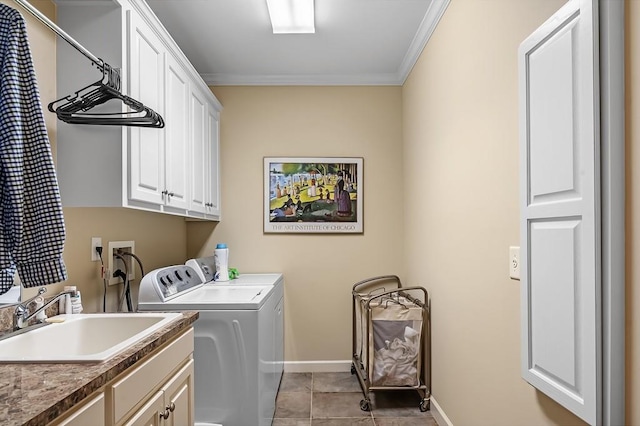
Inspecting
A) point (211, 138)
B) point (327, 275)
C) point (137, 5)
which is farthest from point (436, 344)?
point (137, 5)

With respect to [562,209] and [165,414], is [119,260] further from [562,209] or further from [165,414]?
[562,209]

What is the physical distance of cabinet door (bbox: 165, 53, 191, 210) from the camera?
7.91 feet

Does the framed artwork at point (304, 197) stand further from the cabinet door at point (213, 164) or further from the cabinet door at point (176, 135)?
the cabinet door at point (176, 135)

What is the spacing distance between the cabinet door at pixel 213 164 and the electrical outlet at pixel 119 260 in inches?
30.3

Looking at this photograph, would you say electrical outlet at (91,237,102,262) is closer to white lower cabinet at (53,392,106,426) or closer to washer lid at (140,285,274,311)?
washer lid at (140,285,274,311)

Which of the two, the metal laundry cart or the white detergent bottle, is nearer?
the metal laundry cart

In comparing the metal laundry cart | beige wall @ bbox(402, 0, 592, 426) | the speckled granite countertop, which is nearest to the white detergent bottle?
the metal laundry cart

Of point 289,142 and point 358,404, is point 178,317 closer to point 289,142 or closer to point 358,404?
point 358,404

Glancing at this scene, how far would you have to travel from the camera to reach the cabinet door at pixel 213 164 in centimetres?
338

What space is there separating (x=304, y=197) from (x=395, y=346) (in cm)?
150

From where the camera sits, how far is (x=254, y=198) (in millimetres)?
3869

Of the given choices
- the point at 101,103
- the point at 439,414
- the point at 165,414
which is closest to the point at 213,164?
the point at 101,103

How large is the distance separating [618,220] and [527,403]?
82 centimetres

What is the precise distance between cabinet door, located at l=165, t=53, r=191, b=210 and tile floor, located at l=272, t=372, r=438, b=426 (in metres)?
1.54
